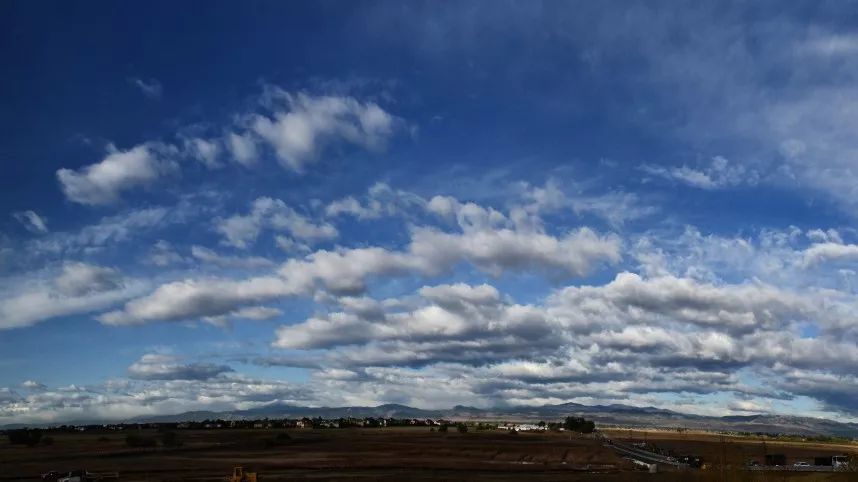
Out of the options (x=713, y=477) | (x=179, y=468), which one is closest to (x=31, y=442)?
Result: (x=179, y=468)

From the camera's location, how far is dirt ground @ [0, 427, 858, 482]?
283ft

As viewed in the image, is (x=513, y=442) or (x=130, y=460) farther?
(x=513, y=442)

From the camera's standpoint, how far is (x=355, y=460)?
111m

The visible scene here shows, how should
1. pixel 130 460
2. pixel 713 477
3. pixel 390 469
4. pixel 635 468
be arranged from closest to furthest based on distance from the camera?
pixel 713 477 < pixel 390 469 < pixel 635 468 < pixel 130 460

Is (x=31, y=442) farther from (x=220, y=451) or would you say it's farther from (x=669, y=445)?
(x=669, y=445)

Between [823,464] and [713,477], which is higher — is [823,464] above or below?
below

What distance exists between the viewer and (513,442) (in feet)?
516

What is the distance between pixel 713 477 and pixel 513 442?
128464mm

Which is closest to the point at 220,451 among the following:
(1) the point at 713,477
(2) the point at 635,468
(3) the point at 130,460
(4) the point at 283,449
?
(4) the point at 283,449

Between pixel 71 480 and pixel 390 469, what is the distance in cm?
3777

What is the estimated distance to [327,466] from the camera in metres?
101

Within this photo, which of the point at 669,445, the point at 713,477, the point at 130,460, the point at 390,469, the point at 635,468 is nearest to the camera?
the point at 713,477

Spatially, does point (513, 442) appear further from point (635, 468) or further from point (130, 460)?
point (130, 460)

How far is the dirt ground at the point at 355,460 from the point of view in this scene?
86.3 meters
